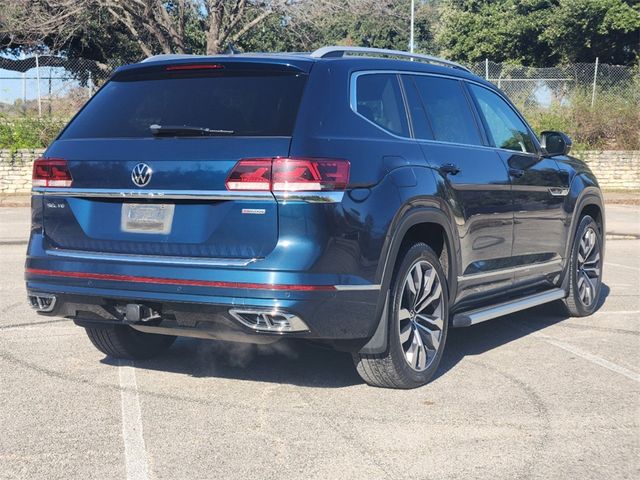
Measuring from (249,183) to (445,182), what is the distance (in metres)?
1.51

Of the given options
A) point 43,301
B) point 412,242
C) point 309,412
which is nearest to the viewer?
point 309,412

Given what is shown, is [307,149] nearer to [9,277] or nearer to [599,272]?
[599,272]

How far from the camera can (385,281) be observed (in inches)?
203

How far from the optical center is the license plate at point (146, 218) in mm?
5027

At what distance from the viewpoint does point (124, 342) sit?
6188mm

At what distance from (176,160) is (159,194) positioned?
7.8 inches

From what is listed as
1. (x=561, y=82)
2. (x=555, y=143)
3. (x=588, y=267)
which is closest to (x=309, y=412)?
(x=555, y=143)

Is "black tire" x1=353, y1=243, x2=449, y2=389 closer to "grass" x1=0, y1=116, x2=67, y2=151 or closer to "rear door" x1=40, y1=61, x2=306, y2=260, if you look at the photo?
"rear door" x1=40, y1=61, x2=306, y2=260

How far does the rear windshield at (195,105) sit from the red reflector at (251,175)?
21 cm

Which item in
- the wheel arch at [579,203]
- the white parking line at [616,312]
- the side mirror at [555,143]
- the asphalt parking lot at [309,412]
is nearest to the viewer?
the asphalt parking lot at [309,412]

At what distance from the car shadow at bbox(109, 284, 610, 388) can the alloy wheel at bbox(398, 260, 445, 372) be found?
12.5 inches

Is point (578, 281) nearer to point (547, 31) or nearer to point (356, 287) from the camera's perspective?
point (356, 287)

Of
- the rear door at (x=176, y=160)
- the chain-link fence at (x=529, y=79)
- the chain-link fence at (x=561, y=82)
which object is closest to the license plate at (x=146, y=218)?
the rear door at (x=176, y=160)

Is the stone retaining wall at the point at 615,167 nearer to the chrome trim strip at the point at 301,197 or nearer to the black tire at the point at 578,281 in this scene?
the black tire at the point at 578,281
